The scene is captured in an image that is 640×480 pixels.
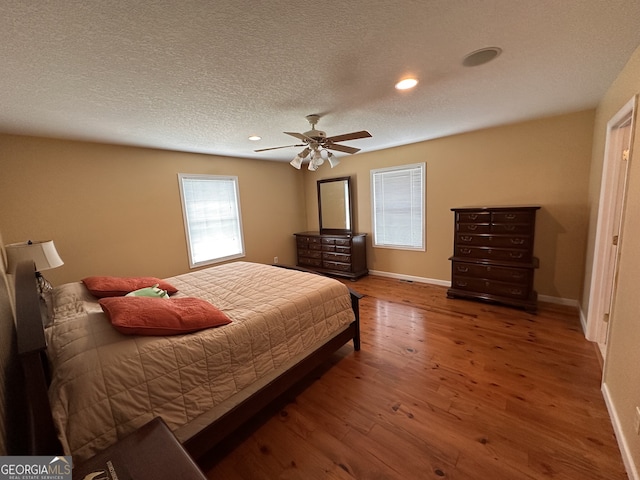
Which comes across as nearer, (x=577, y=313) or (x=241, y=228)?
(x=577, y=313)

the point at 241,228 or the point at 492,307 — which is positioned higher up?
the point at 241,228

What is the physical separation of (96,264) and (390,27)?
3.95 meters

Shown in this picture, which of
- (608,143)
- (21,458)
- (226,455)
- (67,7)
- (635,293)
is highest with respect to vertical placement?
(67,7)

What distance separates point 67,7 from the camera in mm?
1140

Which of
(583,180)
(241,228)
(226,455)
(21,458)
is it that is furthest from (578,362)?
(241,228)

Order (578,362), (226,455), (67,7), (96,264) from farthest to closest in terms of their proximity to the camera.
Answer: (96,264)
(578,362)
(226,455)
(67,7)

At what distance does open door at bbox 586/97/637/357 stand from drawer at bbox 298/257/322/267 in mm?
3776

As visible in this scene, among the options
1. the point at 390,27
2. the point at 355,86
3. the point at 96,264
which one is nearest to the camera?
the point at 390,27

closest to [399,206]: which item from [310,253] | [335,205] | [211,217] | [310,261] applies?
[335,205]

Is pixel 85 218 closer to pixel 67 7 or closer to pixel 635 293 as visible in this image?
pixel 67 7

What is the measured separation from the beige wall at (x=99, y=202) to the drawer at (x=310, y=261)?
1.91 m

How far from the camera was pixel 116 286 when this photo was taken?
226 cm

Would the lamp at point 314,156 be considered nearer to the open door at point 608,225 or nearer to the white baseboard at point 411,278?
the open door at point 608,225

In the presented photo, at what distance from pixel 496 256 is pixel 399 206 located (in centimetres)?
170
